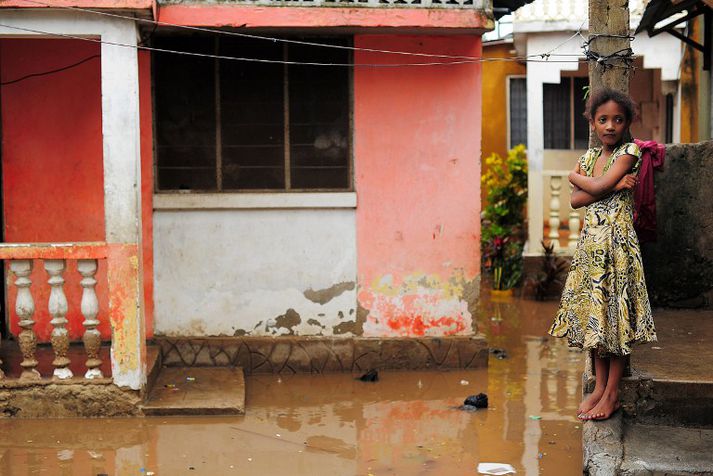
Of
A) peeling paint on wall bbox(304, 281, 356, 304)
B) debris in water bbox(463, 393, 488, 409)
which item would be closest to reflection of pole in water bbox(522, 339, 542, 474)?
debris in water bbox(463, 393, 488, 409)

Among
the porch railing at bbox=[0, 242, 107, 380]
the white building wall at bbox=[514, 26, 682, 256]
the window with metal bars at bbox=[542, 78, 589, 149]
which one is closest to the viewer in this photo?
the porch railing at bbox=[0, 242, 107, 380]

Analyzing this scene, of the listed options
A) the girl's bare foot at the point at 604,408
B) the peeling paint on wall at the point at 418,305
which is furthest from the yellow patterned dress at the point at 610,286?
the peeling paint on wall at the point at 418,305

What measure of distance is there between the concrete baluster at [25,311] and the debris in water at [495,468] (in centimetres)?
317

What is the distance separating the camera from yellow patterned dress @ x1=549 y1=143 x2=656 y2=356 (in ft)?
17.3

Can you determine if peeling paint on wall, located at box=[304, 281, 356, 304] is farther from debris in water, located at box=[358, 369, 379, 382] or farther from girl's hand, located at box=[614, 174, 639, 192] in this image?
girl's hand, located at box=[614, 174, 639, 192]

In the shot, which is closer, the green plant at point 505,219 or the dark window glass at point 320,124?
the dark window glass at point 320,124

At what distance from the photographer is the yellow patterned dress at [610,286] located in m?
5.26

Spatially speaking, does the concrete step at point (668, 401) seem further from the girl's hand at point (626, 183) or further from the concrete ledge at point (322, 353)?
the concrete ledge at point (322, 353)

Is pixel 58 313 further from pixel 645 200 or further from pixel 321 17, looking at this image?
pixel 645 200

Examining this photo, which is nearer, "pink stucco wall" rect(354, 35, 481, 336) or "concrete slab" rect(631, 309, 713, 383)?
"concrete slab" rect(631, 309, 713, 383)

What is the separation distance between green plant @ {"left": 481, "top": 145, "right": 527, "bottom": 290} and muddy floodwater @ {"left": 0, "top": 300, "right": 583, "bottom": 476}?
4340 mm

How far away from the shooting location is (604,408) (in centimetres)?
543

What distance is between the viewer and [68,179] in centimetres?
819

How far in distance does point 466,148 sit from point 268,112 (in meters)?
1.72
